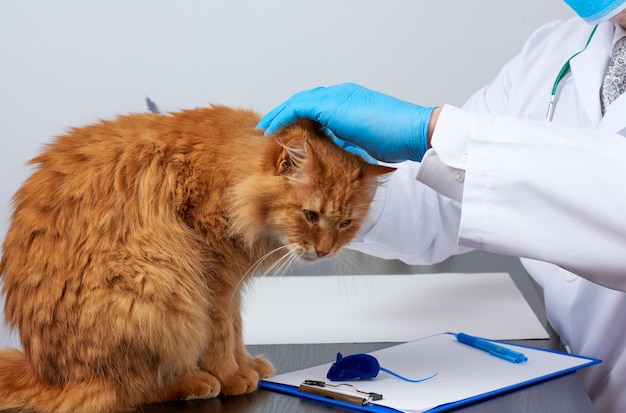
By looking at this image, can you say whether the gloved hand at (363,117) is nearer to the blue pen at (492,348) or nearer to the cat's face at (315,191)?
the cat's face at (315,191)

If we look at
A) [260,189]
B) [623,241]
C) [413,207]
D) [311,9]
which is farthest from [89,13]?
[623,241]

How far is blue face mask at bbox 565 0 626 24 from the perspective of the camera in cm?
148

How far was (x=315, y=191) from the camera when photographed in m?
1.27

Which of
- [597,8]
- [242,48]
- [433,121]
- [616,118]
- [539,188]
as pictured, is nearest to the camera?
[539,188]

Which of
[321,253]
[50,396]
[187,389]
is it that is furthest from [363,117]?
[50,396]

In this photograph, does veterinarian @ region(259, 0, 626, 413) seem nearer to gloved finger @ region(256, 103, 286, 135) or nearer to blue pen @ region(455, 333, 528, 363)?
gloved finger @ region(256, 103, 286, 135)

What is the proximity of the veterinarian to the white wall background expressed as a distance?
1.01 meters

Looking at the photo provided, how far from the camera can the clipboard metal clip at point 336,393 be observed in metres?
1.03

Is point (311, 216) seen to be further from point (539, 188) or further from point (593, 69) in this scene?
point (593, 69)

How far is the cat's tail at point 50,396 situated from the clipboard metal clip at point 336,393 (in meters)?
0.29

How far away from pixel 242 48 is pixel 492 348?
5.97 feet

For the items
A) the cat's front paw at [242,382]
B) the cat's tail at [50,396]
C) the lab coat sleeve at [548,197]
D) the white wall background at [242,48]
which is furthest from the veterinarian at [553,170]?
the white wall background at [242,48]

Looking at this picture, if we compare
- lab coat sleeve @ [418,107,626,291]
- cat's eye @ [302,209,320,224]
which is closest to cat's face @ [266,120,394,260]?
cat's eye @ [302,209,320,224]

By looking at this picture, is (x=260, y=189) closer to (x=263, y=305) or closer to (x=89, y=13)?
(x=263, y=305)
